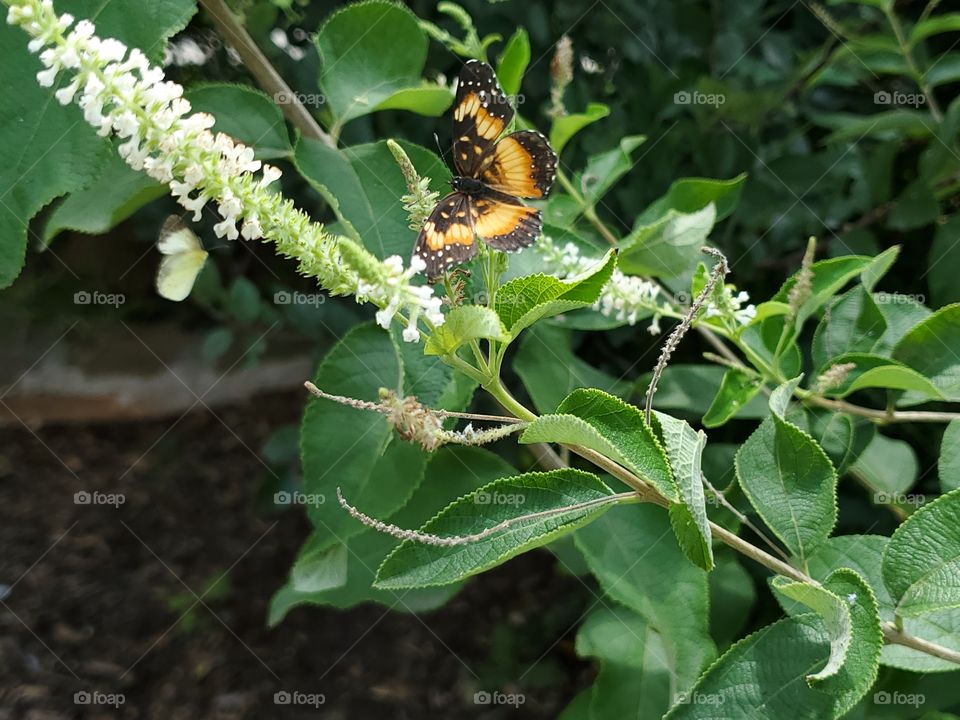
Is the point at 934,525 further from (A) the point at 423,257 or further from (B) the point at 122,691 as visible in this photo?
(B) the point at 122,691

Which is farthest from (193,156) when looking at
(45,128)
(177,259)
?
(45,128)

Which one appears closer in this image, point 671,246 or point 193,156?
point 193,156

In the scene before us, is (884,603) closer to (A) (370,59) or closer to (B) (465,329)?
(B) (465,329)

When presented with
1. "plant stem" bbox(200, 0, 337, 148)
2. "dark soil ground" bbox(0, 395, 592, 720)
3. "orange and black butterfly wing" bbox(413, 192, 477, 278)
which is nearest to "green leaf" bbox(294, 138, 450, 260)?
"plant stem" bbox(200, 0, 337, 148)

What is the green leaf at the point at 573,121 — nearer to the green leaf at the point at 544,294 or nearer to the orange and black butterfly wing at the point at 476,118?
the orange and black butterfly wing at the point at 476,118

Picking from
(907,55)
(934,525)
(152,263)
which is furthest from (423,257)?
(152,263)

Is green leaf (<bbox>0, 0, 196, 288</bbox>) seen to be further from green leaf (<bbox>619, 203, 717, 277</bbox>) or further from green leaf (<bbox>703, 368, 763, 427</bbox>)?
green leaf (<bbox>703, 368, 763, 427</bbox>)
